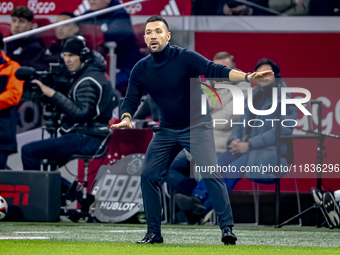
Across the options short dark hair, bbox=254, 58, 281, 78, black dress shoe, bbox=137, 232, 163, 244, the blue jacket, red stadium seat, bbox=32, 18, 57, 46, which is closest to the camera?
black dress shoe, bbox=137, 232, 163, 244

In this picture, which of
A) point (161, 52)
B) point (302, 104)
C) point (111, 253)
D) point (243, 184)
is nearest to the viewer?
point (111, 253)

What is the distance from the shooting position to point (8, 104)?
767 centimetres

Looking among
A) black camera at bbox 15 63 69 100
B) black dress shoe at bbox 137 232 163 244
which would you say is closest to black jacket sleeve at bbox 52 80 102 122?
black camera at bbox 15 63 69 100

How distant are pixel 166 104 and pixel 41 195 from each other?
3.00 meters

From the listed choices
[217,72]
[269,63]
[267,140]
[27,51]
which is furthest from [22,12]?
[217,72]

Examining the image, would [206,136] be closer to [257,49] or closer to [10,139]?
[257,49]

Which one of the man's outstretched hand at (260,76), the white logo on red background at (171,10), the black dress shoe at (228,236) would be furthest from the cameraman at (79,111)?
the man's outstretched hand at (260,76)

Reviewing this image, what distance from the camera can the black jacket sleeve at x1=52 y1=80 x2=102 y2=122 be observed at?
7559 millimetres

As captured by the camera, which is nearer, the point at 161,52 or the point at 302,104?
the point at 161,52

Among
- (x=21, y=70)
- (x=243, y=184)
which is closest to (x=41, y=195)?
(x=21, y=70)

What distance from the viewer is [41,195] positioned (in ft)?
22.6

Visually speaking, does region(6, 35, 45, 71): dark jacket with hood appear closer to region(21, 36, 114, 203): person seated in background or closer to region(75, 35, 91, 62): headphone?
region(21, 36, 114, 203): person seated in background

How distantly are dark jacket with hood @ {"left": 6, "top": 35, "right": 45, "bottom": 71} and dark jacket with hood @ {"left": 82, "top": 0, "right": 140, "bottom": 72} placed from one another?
916mm

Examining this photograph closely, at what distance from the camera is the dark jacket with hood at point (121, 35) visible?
7555 mm
